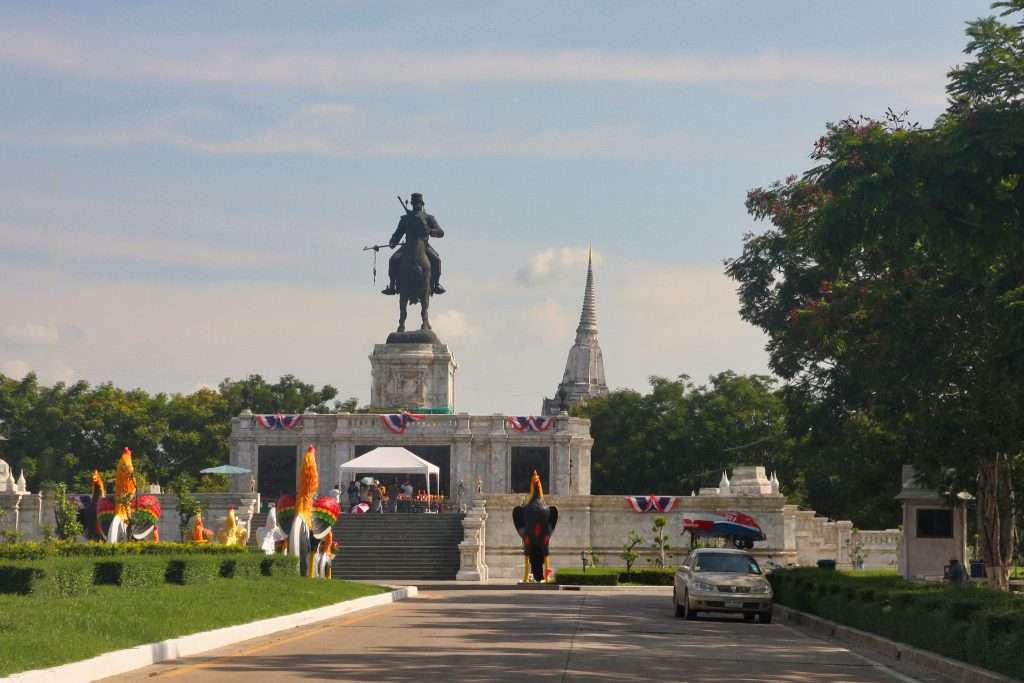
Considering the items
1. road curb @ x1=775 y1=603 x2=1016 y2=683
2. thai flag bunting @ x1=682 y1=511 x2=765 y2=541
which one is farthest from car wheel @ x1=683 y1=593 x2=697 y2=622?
thai flag bunting @ x1=682 y1=511 x2=765 y2=541

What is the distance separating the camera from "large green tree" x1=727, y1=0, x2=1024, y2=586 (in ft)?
69.6

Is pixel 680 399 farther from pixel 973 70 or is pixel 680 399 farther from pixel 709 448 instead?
pixel 973 70

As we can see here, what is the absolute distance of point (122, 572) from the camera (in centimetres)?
2731

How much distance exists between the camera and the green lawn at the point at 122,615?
17.2 m

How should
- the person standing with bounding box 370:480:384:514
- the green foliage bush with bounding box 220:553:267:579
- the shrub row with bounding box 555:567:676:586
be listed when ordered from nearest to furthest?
the green foliage bush with bounding box 220:553:267:579, the shrub row with bounding box 555:567:676:586, the person standing with bounding box 370:480:384:514

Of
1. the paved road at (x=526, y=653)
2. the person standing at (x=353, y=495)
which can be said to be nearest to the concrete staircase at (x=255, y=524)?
the person standing at (x=353, y=495)

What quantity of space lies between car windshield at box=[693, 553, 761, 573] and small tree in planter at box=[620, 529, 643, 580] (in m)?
21.4

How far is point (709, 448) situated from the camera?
89.7 metres

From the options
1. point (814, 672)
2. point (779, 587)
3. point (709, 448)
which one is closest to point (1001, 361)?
point (814, 672)

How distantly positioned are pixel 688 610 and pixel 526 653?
35.3 feet

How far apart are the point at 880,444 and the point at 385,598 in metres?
14.1

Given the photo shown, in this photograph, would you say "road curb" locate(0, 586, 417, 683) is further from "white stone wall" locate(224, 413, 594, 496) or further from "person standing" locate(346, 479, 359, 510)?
"white stone wall" locate(224, 413, 594, 496)

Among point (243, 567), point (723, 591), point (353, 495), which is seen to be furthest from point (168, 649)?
point (353, 495)

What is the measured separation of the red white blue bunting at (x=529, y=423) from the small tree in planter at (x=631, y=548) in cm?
1133
